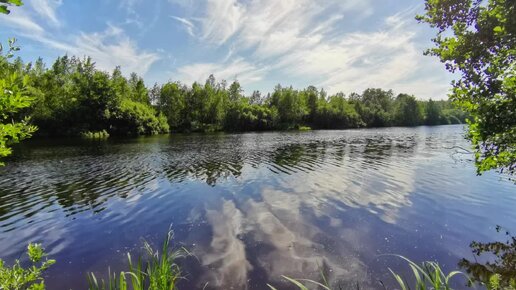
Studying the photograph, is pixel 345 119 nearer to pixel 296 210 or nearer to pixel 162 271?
pixel 296 210

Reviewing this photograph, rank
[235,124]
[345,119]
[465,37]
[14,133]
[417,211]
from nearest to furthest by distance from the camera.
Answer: [14,133]
[465,37]
[417,211]
[235,124]
[345,119]

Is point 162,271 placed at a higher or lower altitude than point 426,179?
higher

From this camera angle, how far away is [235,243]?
11008mm

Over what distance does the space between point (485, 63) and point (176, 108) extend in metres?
104

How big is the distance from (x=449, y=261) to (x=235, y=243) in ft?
23.7

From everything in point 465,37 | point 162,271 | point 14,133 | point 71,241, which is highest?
point 465,37

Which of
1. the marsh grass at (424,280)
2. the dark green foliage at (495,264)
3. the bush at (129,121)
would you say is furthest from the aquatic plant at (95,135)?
the dark green foliage at (495,264)

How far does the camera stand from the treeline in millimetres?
75875

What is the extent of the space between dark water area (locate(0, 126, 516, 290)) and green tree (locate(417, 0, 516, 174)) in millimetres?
3980

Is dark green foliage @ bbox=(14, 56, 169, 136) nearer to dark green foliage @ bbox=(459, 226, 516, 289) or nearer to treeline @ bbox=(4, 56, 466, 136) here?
treeline @ bbox=(4, 56, 466, 136)

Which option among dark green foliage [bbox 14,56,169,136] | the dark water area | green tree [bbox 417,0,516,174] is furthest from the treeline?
green tree [bbox 417,0,516,174]

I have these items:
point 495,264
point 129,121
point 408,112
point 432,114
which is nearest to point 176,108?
point 129,121

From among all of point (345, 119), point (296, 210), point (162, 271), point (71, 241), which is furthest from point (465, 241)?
point (345, 119)

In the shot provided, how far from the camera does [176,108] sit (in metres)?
107
